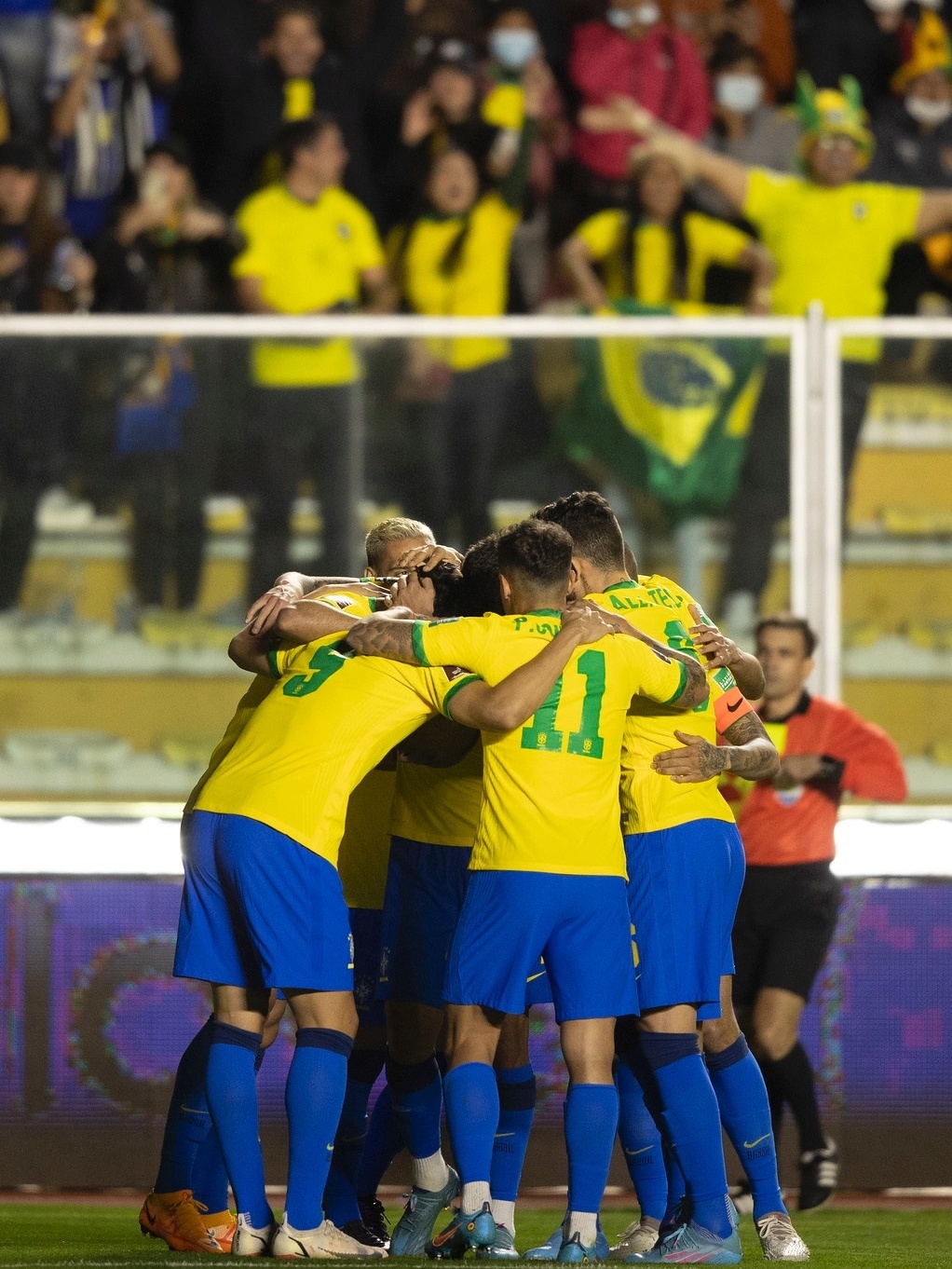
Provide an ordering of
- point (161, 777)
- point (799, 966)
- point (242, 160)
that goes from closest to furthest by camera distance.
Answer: point (799, 966)
point (161, 777)
point (242, 160)

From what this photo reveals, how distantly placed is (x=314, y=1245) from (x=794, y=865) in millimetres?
2959

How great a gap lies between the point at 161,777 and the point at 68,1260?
2.89m

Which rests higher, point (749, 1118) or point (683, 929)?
point (683, 929)

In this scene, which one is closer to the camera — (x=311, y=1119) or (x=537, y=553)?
(x=311, y=1119)

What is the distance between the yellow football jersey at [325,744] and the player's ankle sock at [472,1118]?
62 centimetres

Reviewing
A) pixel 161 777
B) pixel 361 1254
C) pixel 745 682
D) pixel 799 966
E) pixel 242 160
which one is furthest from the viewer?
pixel 242 160

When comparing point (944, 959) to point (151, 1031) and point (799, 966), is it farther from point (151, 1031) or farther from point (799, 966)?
point (151, 1031)

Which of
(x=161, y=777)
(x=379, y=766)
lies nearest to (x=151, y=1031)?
(x=161, y=777)

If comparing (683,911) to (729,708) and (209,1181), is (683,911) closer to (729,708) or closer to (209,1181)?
(729,708)

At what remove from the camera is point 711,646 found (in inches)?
216

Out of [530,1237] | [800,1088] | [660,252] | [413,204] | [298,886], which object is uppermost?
[413,204]

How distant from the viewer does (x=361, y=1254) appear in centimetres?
495

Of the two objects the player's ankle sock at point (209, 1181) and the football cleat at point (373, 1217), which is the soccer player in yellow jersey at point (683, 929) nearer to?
the football cleat at point (373, 1217)

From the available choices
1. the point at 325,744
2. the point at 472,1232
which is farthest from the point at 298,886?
the point at 472,1232
